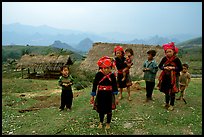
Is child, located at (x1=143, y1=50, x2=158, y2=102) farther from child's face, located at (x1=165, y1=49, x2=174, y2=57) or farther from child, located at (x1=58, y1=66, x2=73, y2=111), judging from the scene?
child, located at (x1=58, y1=66, x2=73, y2=111)

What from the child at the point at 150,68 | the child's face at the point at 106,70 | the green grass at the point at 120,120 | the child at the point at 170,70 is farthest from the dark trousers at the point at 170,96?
the child's face at the point at 106,70

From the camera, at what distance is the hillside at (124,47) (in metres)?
27.1

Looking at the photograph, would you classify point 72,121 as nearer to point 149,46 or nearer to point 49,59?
point 149,46

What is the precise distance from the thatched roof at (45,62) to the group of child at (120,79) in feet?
73.9

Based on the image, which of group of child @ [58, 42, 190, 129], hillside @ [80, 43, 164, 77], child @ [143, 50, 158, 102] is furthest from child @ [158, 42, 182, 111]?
hillside @ [80, 43, 164, 77]

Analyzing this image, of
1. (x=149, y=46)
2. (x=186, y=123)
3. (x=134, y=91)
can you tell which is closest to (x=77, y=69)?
(x=149, y=46)

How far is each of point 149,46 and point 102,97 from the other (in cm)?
2298

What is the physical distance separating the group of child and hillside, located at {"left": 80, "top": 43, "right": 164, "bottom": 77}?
52.1ft

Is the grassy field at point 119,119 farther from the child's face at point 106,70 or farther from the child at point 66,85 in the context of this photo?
the child's face at point 106,70

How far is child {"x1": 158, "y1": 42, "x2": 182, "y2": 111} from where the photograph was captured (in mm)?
8508

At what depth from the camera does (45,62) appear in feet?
108

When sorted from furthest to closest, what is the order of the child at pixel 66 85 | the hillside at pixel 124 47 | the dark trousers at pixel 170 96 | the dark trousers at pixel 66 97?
the hillside at pixel 124 47
the dark trousers at pixel 66 97
the child at pixel 66 85
the dark trousers at pixel 170 96

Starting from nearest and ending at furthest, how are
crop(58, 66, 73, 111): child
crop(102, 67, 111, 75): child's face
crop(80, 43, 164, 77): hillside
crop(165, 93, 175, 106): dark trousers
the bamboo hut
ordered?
crop(102, 67, 111, 75): child's face → crop(165, 93, 175, 106): dark trousers → crop(58, 66, 73, 111): child → crop(80, 43, 164, 77): hillside → the bamboo hut

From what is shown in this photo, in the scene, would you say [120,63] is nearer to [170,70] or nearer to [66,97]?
[170,70]
